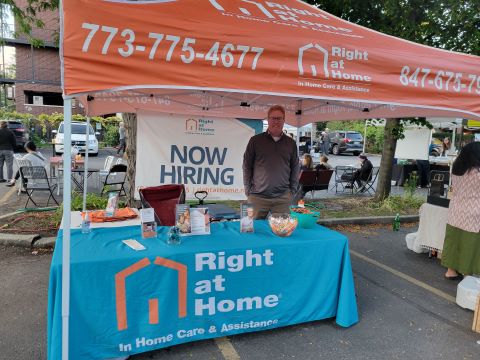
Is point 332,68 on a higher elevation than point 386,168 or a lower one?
higher

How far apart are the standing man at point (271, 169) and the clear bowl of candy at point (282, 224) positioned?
0.84 m

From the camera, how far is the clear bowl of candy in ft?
9.95

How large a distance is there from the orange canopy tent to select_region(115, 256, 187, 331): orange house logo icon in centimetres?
34

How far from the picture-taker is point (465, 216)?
379 centimetres

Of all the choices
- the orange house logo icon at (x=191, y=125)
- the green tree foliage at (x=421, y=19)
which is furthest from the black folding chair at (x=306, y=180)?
the green tree foliage at (x=421, y=19)

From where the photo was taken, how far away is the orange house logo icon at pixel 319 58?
8.07 feet

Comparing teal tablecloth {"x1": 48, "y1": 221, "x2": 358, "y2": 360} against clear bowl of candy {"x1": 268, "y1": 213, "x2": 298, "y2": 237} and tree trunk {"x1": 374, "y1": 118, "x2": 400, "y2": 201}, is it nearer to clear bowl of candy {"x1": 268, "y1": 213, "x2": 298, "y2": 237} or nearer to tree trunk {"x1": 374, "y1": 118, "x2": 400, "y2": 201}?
clear bowl of candy {"x1": 268, "y1": 213, "x2": 298, "y2": 237}

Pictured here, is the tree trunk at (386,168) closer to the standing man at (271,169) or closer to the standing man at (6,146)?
the standing man at (271,169)

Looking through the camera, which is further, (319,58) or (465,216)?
(465,216)

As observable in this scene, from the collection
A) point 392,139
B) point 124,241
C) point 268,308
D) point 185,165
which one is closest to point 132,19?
point 124,241

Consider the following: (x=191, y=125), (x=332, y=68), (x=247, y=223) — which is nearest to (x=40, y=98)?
(x=191, y=125)

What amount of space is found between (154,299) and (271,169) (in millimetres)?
1882

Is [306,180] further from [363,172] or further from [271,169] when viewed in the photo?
[271,169]

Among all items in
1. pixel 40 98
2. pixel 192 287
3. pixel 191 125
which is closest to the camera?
pixel 192 287
